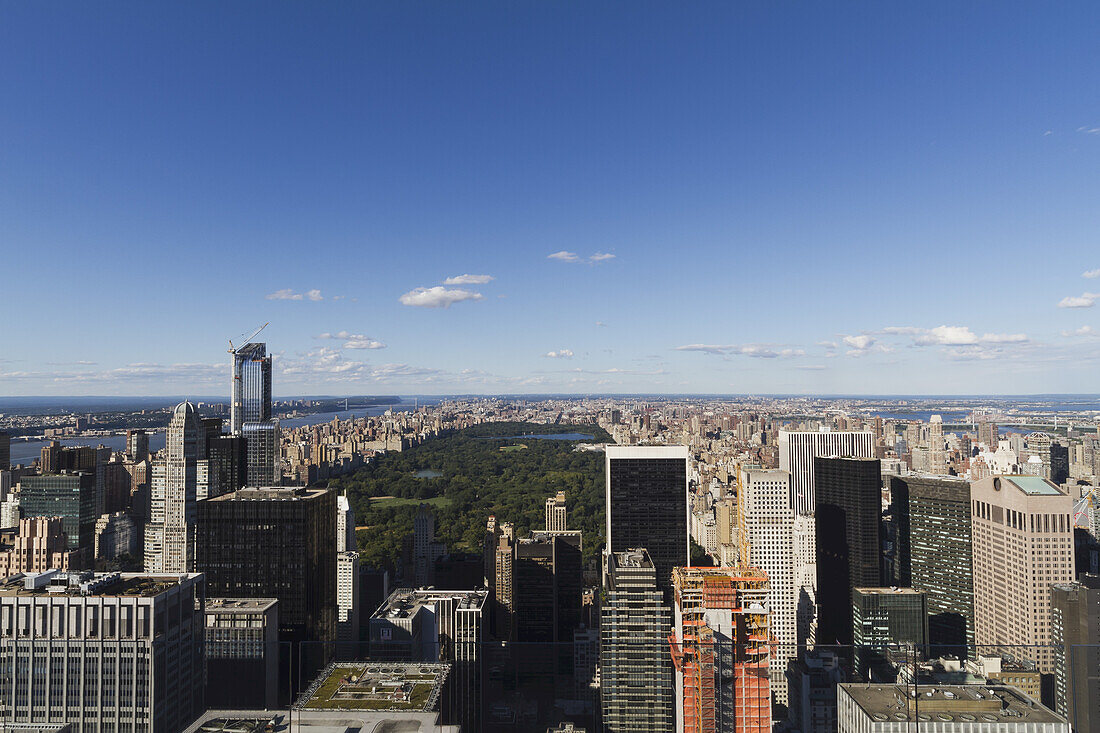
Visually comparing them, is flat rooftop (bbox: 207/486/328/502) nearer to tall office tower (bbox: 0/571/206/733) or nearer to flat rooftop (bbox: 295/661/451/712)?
tall office tower (bbox: 0/571/206/733)

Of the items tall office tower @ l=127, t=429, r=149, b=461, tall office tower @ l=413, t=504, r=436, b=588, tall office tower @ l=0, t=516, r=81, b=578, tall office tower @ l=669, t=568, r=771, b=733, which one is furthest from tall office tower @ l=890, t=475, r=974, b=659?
tall office tower @ l=127, t=429, r=149, b=461

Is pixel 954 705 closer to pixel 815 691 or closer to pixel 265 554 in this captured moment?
pixel 815 691

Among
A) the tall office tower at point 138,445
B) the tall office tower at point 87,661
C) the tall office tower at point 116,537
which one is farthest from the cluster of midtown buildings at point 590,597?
the tall office tower at point 138,445

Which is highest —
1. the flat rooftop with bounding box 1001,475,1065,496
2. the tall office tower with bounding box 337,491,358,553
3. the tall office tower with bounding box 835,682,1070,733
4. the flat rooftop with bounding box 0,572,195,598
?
the flat rooftop with bounding box 0,572,195,598

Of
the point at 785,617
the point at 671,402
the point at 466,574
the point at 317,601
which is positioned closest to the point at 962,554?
the point at 785,617

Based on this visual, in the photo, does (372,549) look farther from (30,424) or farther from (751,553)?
(30,424)

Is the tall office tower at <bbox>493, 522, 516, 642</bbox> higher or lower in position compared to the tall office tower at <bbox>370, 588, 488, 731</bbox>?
lower

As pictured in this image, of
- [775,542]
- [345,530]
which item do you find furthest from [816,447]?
[345,530]
